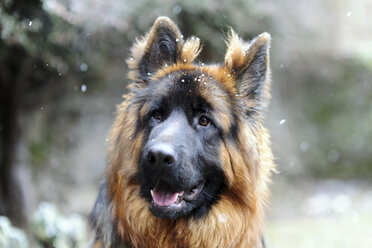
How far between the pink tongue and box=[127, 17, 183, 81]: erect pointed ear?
1192mm

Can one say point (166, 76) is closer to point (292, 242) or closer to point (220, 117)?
point (220, 117)

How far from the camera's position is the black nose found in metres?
3.70

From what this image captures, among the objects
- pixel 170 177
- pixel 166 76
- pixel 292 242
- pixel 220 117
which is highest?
pixel 166 76

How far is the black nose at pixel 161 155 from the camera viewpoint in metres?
3.70

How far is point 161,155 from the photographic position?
3699 millimetres

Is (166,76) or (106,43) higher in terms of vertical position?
(106,43)

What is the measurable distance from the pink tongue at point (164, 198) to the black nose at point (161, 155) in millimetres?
373

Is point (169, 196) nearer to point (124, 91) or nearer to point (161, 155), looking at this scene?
point (161, 155)

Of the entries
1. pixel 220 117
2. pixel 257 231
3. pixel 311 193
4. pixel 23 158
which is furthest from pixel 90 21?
pixel 311 193

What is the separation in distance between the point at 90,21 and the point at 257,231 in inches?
182

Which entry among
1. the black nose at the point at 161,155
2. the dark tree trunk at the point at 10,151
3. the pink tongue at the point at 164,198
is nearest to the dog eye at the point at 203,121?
the black nose at the point at 161,155

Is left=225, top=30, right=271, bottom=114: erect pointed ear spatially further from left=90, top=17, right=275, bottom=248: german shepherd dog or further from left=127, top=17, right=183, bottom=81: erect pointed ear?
left=127, top=17, right=183, bottom=81: erect pointed ear

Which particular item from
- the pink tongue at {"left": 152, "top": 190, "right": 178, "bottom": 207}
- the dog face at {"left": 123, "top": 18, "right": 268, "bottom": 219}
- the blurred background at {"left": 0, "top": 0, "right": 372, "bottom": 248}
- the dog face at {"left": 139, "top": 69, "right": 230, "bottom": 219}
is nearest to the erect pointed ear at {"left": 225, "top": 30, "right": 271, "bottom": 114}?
the dog face at {"left": 123, "top": 18, "right": 268, "bottom": 219}

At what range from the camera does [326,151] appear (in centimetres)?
1331
